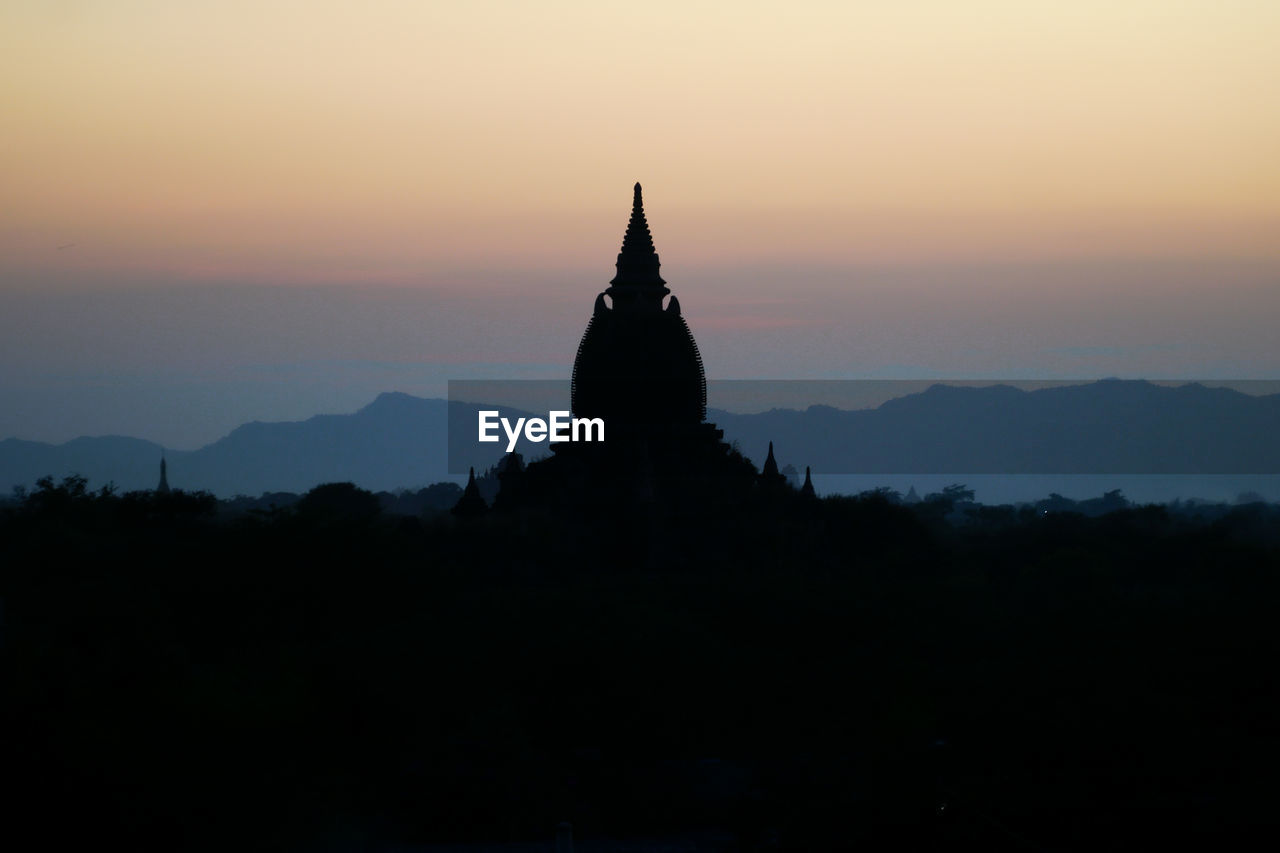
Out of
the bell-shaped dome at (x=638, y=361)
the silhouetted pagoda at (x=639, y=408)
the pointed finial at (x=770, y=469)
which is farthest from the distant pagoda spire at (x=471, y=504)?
the pointed finial at (x=770, y=469)

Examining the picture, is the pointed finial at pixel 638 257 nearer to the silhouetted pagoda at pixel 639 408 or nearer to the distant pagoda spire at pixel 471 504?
the silhouetted pagoda at pixel 639 408

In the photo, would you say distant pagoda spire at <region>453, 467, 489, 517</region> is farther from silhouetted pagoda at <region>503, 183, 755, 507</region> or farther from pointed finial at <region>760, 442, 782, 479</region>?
pointed finial at <region>760, 442, 782, 479</region>

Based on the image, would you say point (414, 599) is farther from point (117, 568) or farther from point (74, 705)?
point (74, 705)

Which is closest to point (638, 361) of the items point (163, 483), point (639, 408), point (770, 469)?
point (639, 408)

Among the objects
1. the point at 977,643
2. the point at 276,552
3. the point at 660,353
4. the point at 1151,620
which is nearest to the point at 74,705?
the point at 276,552

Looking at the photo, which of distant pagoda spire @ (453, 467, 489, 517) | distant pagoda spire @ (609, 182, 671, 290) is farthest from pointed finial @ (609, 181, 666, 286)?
distant pagoda spire @ (453, 467, 489, 517)

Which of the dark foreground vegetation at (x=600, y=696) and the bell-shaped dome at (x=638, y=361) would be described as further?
the bell-shaped dome at (x=638, y=361)

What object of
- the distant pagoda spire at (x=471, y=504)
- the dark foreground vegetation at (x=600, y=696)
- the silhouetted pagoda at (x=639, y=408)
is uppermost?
the silhouetted pagoda at (x=639, y=408)
